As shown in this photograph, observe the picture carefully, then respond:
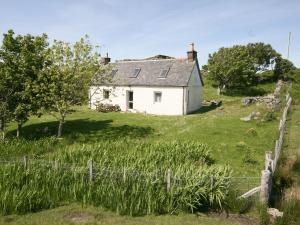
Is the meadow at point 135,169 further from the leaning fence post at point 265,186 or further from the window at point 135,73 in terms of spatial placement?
the window at point 135,73

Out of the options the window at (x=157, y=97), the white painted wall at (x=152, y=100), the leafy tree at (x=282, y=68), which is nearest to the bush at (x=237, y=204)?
the white painted wall at (x=152, y=100)

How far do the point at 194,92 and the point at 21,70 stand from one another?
62.1 feet

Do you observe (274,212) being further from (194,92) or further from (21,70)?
(194,92)

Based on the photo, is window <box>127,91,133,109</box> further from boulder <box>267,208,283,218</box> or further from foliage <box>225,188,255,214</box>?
boulder <box>267,208,283,218</box>

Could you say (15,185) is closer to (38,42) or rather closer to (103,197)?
(103,197)

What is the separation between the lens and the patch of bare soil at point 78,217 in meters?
9.41

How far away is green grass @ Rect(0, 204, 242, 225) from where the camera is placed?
9.25m

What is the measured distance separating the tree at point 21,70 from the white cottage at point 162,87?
922 centimetres

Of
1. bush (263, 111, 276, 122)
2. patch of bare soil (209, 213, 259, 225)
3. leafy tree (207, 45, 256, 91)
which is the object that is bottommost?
patch of bare soil (209, 213, 259, 225)

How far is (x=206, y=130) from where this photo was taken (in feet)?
73.5

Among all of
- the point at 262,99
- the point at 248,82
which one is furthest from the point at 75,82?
the point at 248,82


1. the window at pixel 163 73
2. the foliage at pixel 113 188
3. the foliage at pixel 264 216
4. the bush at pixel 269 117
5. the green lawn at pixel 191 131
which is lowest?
the foliage at pixel 264 216

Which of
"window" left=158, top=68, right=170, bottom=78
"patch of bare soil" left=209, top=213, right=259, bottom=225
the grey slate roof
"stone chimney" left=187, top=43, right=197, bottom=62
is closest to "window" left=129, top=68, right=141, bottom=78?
the grey slate roof

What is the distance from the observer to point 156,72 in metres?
34.2
